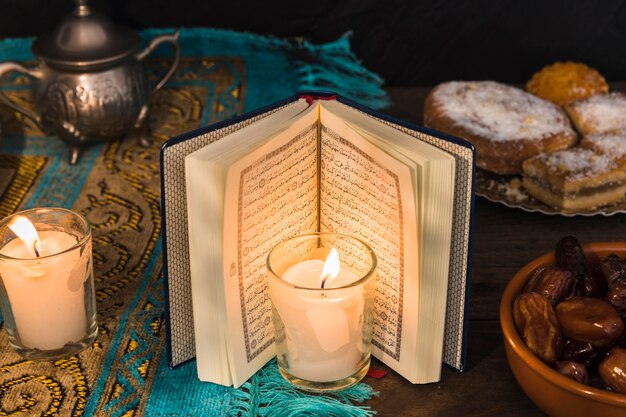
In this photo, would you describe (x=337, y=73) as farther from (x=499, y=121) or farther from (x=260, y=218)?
(x=260, y=218)

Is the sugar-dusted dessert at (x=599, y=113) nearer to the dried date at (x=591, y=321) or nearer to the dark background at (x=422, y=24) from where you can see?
the dark background at (x=422, y=24)

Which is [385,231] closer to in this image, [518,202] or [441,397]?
[441,397]

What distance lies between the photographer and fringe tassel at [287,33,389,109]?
4.55 ft

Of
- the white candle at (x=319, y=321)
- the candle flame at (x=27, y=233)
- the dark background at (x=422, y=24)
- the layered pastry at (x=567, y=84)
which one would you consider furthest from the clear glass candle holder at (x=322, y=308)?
the dark background at (x=422, y=24)

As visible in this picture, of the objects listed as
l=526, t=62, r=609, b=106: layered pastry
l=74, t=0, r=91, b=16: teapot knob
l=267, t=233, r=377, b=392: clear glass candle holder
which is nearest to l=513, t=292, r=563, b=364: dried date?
l=267, t=233, r=377, b=392: clear glass candle holder

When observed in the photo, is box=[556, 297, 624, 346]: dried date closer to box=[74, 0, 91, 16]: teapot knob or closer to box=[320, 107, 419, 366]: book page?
box=[320, 107, 419, 366]: book page

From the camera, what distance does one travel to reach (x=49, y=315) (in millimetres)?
785

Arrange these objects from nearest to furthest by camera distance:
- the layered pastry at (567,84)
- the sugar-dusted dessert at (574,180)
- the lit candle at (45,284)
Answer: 1. the lit candle at (45,284)
2. the sugar-dusted dessert at (574,180)
3. the layered pastry at (567,84)

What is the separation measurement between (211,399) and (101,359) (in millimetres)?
124

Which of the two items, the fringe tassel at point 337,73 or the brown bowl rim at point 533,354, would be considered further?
the fringe tassel at point 337,73

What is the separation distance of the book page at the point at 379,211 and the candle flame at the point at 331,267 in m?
0.05

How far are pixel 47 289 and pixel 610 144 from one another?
0.73 metres

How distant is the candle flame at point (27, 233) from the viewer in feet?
2.57

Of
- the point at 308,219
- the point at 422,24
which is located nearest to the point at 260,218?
the point at 308,219
